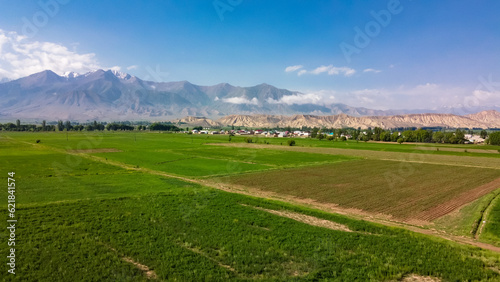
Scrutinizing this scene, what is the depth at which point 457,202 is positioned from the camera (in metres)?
27.6

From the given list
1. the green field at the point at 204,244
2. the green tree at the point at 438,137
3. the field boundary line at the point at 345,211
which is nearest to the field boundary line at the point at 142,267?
the green field at the point at 204,244

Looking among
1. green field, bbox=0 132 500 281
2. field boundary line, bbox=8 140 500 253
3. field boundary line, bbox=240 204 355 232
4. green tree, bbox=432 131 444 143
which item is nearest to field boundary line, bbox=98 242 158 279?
green field, bbox=0 132 500 281

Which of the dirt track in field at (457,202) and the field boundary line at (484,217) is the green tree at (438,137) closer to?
the dirt track in field at (457,202)

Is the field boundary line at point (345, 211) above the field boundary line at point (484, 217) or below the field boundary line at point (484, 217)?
below

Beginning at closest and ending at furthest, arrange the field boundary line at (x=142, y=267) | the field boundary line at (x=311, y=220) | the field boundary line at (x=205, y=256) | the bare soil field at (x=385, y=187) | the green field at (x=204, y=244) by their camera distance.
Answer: the field boundary line at (x=142, y=267), the green field at (x=204, y=244), the field boundary line at (x=205, y=256), the field boundary line at (x=311, y=220), the bare soil field at (x=385, y=187)

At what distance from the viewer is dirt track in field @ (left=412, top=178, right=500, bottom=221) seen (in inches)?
907

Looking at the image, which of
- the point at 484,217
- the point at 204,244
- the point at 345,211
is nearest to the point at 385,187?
the point at 484,217

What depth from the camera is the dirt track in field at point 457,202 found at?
907 inches

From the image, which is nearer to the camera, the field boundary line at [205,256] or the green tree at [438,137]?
the field boundary line at [205,256]

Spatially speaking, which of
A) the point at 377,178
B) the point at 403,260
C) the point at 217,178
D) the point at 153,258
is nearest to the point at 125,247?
the point at 153,258

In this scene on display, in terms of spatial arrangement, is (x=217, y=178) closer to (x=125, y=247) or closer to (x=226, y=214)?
(x=226, y=214)

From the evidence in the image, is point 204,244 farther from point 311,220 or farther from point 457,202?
point 457,202

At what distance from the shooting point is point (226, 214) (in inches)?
866

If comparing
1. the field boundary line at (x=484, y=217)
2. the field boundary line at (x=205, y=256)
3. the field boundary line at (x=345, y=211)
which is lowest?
the field boundary line at (x=345, y=211)
